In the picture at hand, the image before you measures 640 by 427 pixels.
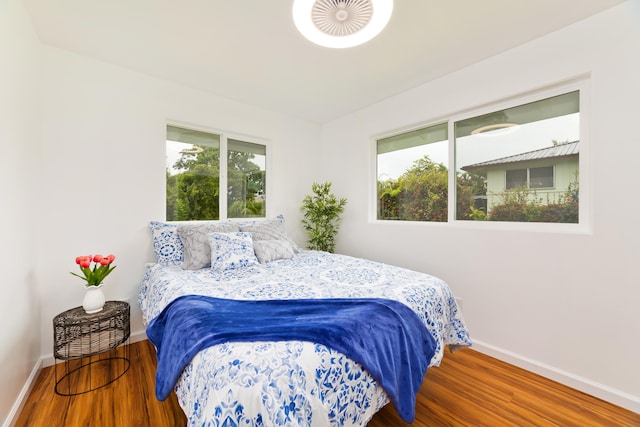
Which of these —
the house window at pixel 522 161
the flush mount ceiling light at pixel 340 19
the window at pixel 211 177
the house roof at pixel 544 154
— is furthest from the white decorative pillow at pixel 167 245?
the house roof at pixel 544 154

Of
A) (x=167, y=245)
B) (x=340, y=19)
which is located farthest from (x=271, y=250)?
(x=340, y=19)

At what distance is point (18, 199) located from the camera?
1772 millimetres

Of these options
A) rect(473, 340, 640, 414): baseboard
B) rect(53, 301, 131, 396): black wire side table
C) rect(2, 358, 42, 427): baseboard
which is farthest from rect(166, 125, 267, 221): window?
rect(473, 340, 640, 414): baseboard

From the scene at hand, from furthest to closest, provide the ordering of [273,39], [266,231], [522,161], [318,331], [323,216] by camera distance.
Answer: [323,216], [266,231], [522,161], [273,39], [318,331]

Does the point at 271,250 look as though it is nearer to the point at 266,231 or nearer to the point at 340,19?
the point at 266,231

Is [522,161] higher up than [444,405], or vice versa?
[522,161]

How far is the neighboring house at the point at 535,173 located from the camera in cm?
210

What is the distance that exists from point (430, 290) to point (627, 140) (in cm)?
160

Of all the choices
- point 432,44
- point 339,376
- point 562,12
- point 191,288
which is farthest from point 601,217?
point 191,288

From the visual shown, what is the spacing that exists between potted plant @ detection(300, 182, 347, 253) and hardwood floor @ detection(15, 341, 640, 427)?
1986 millimetres

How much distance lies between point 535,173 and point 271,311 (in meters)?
2.36

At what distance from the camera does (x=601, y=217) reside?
6.07ft

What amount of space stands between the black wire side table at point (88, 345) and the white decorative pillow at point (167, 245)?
477mm

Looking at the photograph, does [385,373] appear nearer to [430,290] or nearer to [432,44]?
[430,290]
